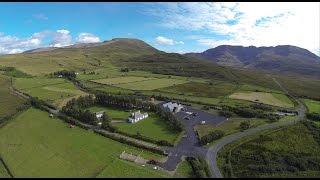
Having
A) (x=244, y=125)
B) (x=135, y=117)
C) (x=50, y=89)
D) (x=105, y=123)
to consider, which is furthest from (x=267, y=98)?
(x=50, y=89)

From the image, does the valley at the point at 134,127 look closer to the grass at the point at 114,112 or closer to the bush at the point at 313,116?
the grass at the point at 114,112

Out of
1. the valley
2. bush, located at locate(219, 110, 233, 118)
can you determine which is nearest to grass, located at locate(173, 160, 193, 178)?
the valley

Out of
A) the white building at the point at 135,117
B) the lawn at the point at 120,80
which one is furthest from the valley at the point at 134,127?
the lawn at the point at 120,80

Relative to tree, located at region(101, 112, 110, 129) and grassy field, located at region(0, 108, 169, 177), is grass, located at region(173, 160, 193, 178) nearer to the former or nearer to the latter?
grassy field, located at region(0, 108, 169, 177)

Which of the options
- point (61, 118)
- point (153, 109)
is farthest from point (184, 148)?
point (61, 118)

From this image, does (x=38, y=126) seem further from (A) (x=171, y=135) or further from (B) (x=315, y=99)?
(B) (x=315, y=99)

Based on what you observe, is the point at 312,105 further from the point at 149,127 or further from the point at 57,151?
the point at 57,151
